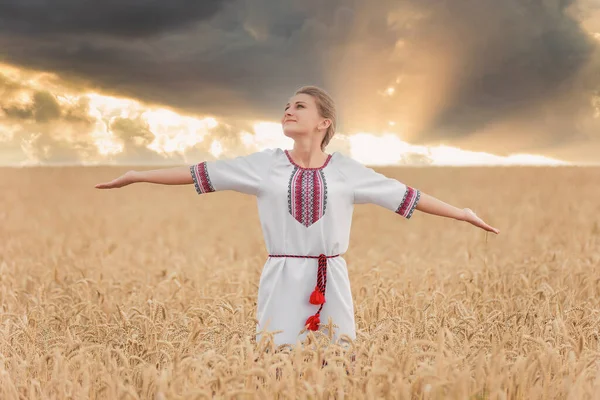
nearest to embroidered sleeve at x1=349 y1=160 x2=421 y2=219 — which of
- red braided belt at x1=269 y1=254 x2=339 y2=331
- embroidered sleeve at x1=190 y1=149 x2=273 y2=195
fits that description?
red braided belt at x1=269 y1=254 x2=339 y2=331

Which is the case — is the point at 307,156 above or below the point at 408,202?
above

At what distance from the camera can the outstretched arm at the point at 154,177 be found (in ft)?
11.6

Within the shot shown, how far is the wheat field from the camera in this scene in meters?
2.81

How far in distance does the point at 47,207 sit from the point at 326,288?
12403 mm

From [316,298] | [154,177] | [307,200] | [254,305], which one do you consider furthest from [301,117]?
[254,305]

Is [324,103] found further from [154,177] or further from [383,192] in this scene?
[154,177]

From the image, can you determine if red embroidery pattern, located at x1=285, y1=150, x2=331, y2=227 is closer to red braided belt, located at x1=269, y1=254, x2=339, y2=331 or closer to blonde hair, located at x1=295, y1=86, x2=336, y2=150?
red braided belt, located at x1=269, y1=254, x2=339, y2=331

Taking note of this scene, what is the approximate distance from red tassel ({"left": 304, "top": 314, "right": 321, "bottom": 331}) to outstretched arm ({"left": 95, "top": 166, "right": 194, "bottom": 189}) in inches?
39.5

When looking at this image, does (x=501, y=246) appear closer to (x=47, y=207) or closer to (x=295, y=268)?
(x=295, y=268)

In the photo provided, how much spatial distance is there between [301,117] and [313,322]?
1.13m

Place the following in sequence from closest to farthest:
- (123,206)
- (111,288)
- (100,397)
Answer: (100,397)
(111,288)
(123,206)

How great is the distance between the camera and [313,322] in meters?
3.49

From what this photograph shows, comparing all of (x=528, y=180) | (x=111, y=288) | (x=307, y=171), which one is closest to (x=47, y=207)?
(x=111, y=288)

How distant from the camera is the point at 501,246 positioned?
8.80 m
